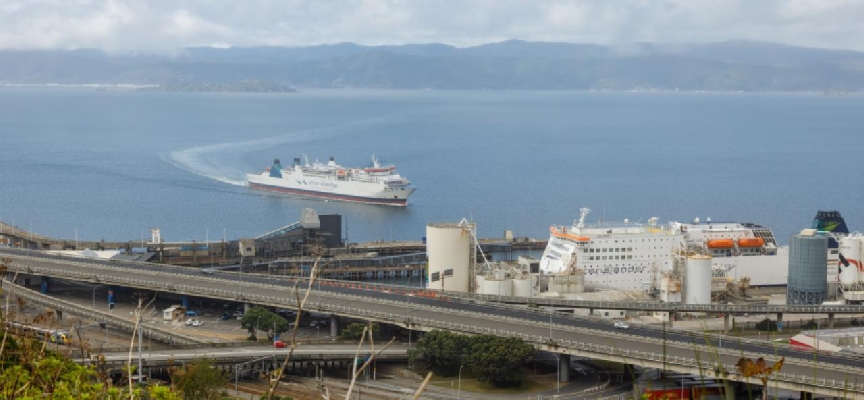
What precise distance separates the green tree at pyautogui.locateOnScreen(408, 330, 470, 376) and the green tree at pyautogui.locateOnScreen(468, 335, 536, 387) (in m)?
0.33

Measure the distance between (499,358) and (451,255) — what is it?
836cm

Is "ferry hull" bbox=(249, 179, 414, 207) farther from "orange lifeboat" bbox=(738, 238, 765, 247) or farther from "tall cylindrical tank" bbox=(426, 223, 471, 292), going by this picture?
"tall cylindrical tank" bbox=(426, 223, 471, 292)

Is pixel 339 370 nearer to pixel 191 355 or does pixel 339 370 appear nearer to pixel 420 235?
pixel 191 355

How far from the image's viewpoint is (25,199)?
5775cm

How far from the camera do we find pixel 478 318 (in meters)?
26.2

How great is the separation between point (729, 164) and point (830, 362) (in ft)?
190

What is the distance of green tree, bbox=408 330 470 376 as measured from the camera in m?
23.6

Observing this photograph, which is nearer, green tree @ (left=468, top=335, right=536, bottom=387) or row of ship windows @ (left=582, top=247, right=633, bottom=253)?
green tree @ (left=468, top=335, right=536, bottom=387)

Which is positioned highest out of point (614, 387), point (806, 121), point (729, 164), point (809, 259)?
point (806, 121)

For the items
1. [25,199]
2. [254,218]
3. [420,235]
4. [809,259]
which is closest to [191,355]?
[809,259]

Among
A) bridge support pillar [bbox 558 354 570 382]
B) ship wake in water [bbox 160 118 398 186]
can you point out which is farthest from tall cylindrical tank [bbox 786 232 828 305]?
ship wake in water [bbox 160 118 398 186]

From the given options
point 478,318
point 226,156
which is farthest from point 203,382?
point 226,156

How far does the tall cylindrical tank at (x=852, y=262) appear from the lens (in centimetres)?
3175

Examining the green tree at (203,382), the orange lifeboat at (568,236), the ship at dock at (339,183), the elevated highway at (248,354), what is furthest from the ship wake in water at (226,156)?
the green tree at (203,382)
